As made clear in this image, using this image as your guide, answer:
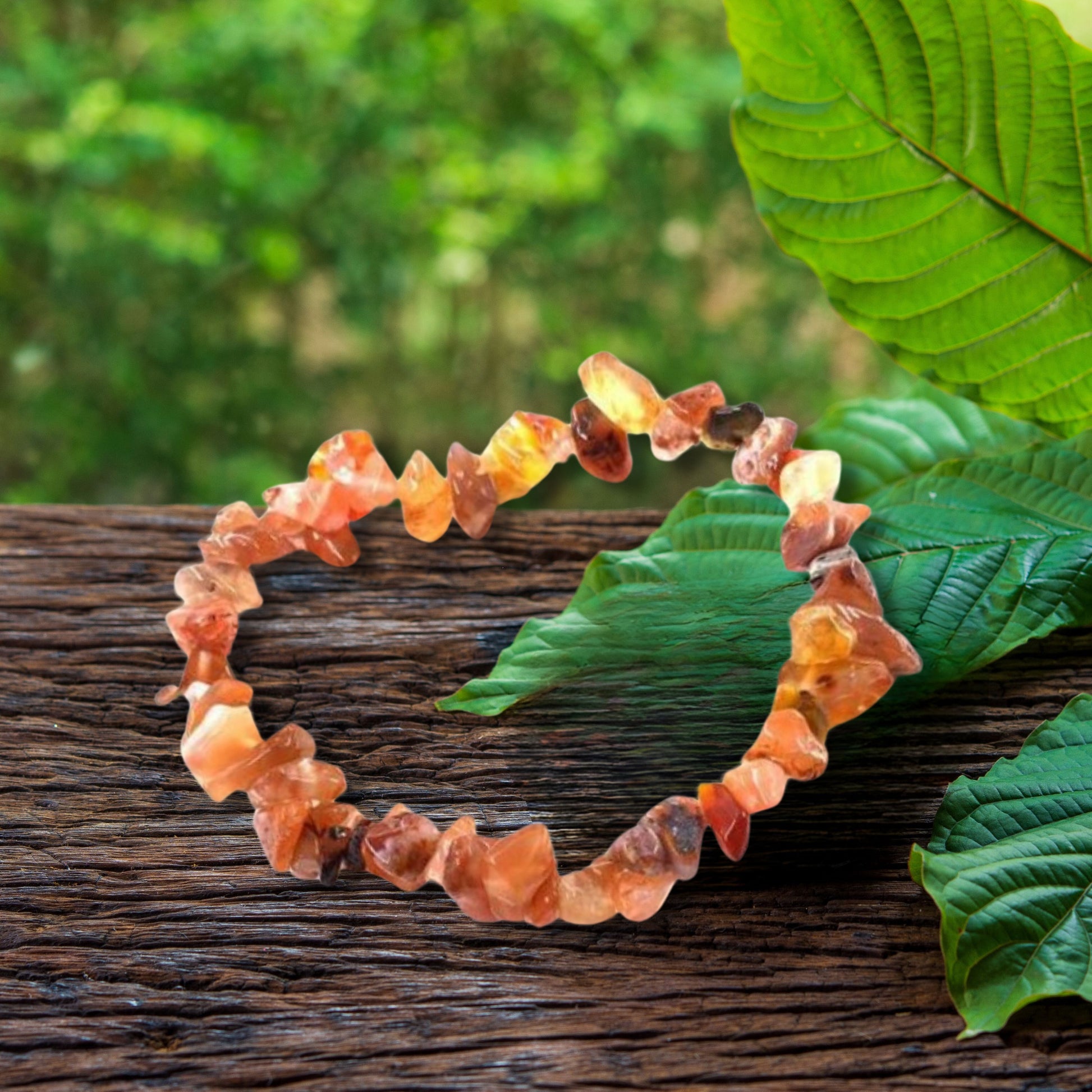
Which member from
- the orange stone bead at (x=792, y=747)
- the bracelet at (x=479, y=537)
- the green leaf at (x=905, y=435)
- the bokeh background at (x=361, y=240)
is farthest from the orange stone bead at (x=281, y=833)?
the bokeh background at (x=361, y=240)

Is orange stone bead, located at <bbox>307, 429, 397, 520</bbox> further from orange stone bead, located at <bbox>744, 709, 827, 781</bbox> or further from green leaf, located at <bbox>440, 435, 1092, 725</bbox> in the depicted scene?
orange stone bead, located at <bbox>744, 709, 827, 781</bbox>

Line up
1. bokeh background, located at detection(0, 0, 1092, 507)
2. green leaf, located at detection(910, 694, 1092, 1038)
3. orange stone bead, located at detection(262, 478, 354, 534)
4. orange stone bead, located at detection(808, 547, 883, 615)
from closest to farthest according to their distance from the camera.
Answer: green leaf, located at detection(910, 694, 1092, 1038) → orange stone bead, located at detection(808, 547, 883, 615) → orange stone bead, located at detection(262, 478, 354, 534) → bokeh background, located at detection(0, 0, 1092, 507)

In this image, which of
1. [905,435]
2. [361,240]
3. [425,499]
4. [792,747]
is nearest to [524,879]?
[792,747]

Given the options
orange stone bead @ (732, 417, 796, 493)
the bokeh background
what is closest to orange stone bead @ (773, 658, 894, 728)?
orange stone bead @ (732, 417, 796, 493)

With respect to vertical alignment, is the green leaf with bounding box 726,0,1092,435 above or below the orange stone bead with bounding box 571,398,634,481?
above

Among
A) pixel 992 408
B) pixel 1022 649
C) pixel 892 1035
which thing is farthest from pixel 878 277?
pixel 892 1035

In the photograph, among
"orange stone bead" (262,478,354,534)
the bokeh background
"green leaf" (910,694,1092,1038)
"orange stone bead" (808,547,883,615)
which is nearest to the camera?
"green leaf" (910,694,1092,1038)

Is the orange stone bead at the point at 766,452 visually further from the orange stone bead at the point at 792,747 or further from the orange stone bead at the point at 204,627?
the orange stone bead at the point at 204,627
